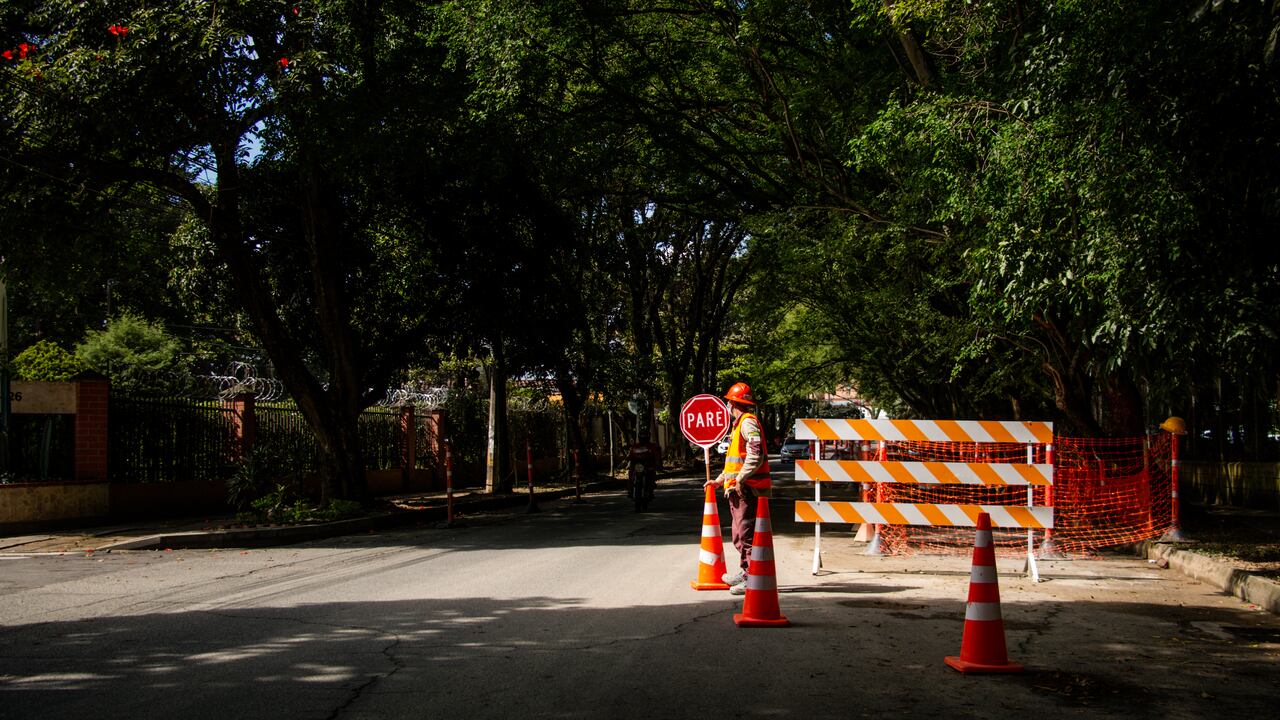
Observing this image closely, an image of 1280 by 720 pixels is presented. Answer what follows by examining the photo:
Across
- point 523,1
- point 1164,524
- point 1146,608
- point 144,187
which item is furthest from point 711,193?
point 1146,608

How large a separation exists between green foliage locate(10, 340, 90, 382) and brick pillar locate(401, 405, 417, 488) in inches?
394

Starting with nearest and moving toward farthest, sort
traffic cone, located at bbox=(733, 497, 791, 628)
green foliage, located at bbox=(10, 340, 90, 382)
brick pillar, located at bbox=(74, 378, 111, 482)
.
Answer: traffic cone, located at bbox=(733, 497, 791, 628)
brick pillar, located at bbox=(74, 378, 111, 482)
green foliage, located at bbox=(10, 340, 90, 382)

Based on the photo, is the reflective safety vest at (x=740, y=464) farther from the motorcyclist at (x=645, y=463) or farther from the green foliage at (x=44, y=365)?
the green foliage at (x=44, y=365)

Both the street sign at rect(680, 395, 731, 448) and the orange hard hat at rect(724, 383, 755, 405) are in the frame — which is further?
the street sign at rect(680, 395, 731, 448)

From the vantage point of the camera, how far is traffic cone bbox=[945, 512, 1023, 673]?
6113 mm

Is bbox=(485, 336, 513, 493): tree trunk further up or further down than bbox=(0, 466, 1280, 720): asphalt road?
further up

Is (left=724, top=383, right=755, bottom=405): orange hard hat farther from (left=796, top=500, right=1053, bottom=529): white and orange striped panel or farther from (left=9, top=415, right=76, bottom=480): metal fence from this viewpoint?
(left=9, top=415, right=76, bottom=480): metal fence

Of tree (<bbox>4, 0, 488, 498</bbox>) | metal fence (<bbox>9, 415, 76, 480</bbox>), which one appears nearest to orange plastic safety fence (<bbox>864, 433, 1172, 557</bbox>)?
tree (<bbox>4, 0, 488, 498</bbox>)

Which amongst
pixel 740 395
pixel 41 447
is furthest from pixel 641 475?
pixel 740 395

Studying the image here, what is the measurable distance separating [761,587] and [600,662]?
177 centimetres

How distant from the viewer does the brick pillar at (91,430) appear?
16953mm

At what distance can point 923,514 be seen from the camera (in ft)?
33.6

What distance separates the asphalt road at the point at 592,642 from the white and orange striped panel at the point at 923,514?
0.61m

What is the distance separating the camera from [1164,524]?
1532cm
